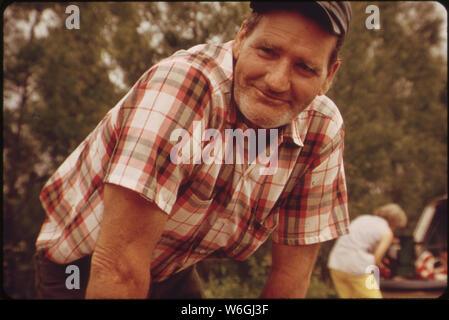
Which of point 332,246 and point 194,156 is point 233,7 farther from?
point 332,246

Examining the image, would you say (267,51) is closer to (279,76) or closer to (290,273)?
(279,76)

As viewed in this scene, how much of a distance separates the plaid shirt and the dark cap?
0.39ft

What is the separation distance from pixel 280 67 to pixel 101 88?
0.69 metres

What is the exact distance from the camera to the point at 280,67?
0.62 m

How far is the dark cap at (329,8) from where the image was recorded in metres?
0.60

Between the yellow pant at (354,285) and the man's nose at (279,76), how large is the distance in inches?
21.2

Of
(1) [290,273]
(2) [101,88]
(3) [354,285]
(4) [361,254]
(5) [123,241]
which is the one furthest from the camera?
(4) [361,254]

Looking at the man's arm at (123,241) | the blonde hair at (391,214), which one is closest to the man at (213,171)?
the man's arm at (123,241)

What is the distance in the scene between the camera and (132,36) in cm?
109

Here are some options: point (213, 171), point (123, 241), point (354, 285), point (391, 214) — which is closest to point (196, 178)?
point (213, 171)

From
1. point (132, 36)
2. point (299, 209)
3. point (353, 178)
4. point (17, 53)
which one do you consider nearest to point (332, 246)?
point (353, 178)

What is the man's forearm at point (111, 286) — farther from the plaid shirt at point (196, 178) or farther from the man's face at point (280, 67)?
the man's face at point (280, 67)

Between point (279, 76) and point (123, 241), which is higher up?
point (279, 76)

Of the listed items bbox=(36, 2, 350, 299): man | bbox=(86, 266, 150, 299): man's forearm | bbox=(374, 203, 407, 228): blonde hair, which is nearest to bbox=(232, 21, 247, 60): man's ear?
bbox=(36, 2, 350, 299): man
